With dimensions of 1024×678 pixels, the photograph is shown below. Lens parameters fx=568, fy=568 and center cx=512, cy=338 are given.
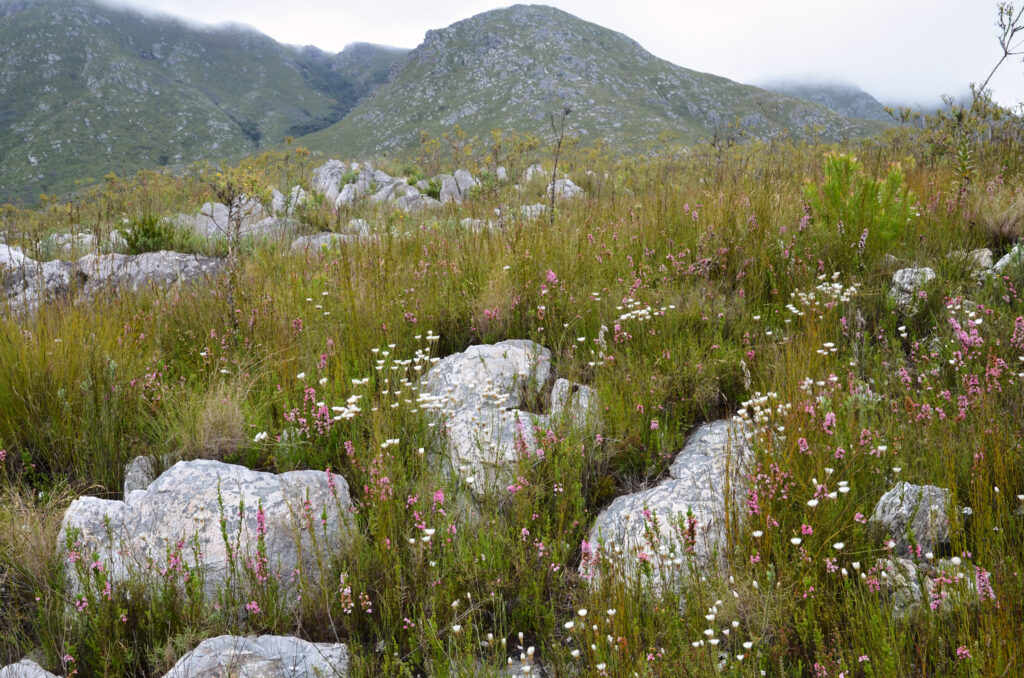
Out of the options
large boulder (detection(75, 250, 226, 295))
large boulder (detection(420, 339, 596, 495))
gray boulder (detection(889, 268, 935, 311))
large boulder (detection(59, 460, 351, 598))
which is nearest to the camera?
large boulder (detection(59, 460, 351, 598))

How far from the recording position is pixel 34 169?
97.6 m

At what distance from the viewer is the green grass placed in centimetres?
201

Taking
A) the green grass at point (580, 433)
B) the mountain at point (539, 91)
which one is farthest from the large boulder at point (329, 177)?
the mountain at point (539, 91)

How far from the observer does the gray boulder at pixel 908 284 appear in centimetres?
400

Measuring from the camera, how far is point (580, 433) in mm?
2992

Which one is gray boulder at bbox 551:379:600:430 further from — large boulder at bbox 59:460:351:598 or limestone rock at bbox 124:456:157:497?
limestone rock at bbox 124:456:157:497

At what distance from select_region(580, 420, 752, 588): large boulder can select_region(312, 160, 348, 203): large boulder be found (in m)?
11.7

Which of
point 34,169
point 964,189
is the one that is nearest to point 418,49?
point 34,169

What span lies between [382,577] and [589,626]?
88 centimetres

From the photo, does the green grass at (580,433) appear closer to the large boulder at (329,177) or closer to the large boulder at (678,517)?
the large boulder at (678,517)

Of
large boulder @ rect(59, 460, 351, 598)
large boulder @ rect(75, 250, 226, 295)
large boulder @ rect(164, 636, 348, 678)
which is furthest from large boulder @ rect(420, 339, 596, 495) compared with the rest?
large boulder @ rect(75, 250, 226, 295)

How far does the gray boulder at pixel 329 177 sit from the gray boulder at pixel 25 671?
11.9 m

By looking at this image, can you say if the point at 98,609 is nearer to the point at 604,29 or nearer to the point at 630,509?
the point at 630,509

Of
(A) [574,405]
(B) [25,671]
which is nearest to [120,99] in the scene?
(A) [574,405]
